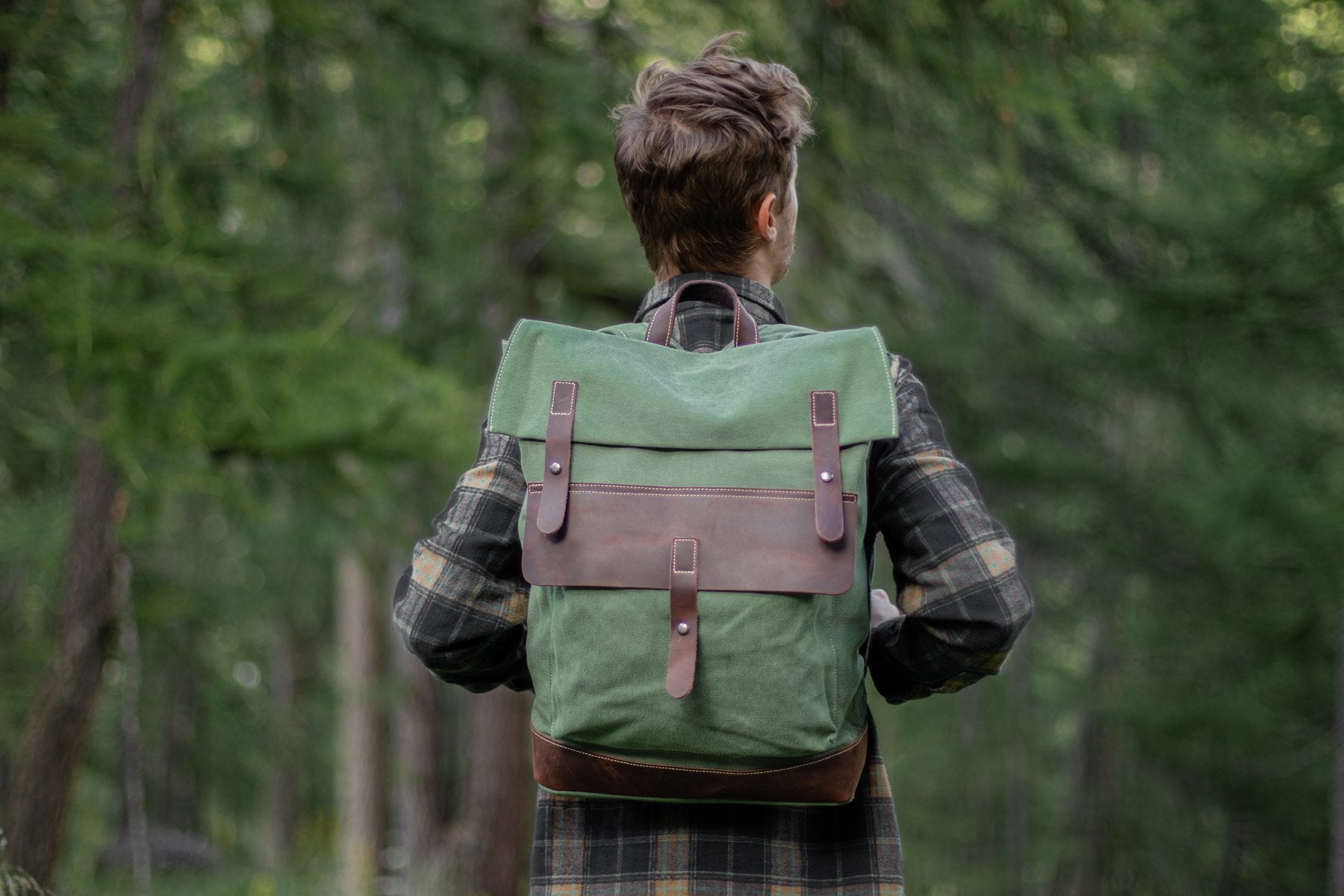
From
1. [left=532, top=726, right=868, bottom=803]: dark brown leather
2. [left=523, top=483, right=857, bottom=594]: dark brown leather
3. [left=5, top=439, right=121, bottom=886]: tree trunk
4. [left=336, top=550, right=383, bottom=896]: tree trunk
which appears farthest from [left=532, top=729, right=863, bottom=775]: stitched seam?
[left=336, top=550, right=383, bottom=896]: tree trunk

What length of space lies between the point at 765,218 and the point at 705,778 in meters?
0.73

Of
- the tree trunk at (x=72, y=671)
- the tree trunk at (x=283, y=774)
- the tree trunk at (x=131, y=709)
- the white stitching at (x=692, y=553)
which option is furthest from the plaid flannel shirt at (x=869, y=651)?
the tree trunk at (x=283, y=774)

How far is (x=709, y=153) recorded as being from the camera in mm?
1468

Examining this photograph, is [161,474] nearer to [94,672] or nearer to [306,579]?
[94,672]

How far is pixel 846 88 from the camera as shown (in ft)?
17.1

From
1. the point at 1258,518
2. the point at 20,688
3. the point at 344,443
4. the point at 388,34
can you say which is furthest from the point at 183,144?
the point at 1258,518

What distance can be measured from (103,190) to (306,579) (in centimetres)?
832

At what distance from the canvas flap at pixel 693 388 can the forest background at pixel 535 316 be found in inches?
66.5

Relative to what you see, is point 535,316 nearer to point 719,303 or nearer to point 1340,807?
point 719,303

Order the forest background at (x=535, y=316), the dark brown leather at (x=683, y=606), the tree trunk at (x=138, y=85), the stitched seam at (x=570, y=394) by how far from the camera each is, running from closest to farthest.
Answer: the dark brown leather at (x=683, y=606) → the stitched seam at (x=570, y=394) → the forest background at (x=535, y=316) → the tree trunk at (x=138, y=85)

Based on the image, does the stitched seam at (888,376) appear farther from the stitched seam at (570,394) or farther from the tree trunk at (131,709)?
the tree trunk at (131,709)

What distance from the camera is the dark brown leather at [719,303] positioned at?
150 centimetres

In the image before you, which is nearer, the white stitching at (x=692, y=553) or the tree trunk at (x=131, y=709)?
the white stitching at (x=692, y=553)

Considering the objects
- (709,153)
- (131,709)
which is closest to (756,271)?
(709,153)
